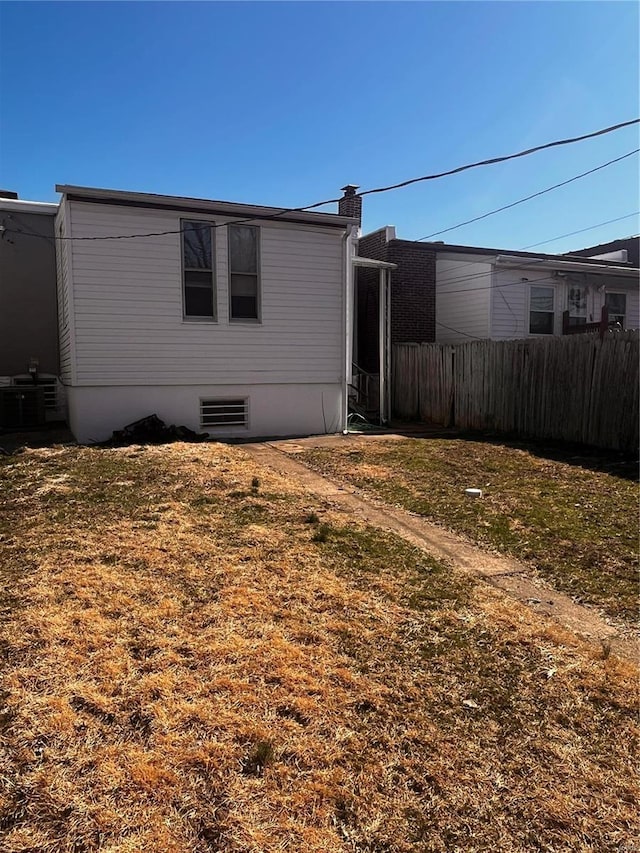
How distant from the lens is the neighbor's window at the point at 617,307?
671 inches

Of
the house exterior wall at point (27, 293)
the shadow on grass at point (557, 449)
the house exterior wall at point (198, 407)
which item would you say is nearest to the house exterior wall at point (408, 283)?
the shadow on grass at point (557, 449)

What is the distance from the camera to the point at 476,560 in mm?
4242

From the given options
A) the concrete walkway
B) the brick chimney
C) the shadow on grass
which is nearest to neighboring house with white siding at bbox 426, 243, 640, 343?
the brick chimney

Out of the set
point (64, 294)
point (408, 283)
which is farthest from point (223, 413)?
point (408, 283)

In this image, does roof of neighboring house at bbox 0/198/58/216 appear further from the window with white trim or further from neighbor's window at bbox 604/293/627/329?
neighbor's window at bbox 604/293/627/329

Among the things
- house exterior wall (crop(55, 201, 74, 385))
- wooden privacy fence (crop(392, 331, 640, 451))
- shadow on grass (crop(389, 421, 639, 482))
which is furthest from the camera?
house exterior wall (crop(55, 201, 74, 385))

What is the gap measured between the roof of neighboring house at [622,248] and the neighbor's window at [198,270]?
789 inches

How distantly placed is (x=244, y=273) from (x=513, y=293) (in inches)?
332

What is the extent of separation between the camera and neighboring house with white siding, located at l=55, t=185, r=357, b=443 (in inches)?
362

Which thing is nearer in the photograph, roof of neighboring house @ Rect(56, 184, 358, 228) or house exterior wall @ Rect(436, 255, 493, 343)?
roof of neighboring house @ Rect(56, 184, 358, 228)

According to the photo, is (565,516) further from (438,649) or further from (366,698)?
(366,698)

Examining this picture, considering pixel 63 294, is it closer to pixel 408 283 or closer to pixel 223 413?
pixel 223 413

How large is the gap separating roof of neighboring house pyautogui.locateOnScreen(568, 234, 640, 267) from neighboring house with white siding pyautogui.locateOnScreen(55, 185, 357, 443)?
18.4 m

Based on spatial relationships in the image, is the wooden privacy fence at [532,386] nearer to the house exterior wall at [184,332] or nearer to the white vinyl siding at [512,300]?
the house exterior wall at [184,332]
